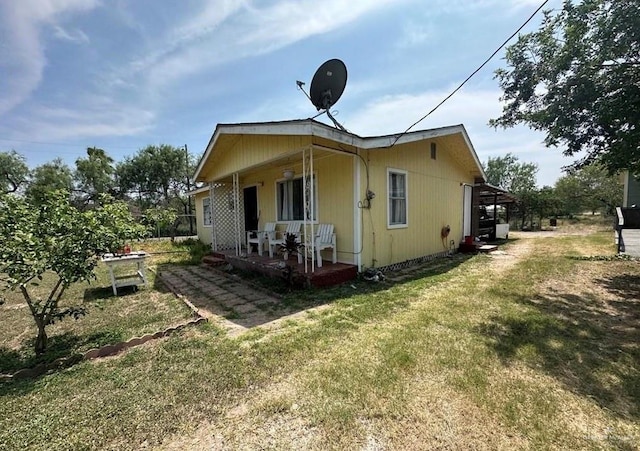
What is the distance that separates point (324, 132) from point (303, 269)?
267cm

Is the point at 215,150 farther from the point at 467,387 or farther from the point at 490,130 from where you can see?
the point at 467,387

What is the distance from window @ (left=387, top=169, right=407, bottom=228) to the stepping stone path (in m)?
3.49

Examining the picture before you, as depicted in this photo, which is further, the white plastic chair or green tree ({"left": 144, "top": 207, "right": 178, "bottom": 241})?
the white plastic chair

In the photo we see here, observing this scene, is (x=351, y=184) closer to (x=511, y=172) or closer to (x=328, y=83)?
(x=328, y=83)

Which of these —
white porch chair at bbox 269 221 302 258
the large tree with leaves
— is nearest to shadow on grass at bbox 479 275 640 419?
the large tree with leaves

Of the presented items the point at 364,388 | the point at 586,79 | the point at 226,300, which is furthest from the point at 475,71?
the point at 226,300

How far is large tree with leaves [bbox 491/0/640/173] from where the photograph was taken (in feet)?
13.6

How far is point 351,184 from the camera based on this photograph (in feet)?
19.9

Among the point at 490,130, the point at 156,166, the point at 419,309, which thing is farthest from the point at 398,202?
the point at 156,166

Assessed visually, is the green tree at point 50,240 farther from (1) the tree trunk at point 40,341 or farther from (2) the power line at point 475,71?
(2) the power line at point 475,71

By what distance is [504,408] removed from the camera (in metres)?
2.02

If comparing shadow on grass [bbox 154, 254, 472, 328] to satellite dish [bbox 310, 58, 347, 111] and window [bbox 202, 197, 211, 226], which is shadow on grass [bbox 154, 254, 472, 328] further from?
window [bbox 202, 197, 211, 226]

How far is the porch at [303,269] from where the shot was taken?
542 centimetres

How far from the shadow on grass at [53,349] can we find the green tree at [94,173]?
83.5 feet
